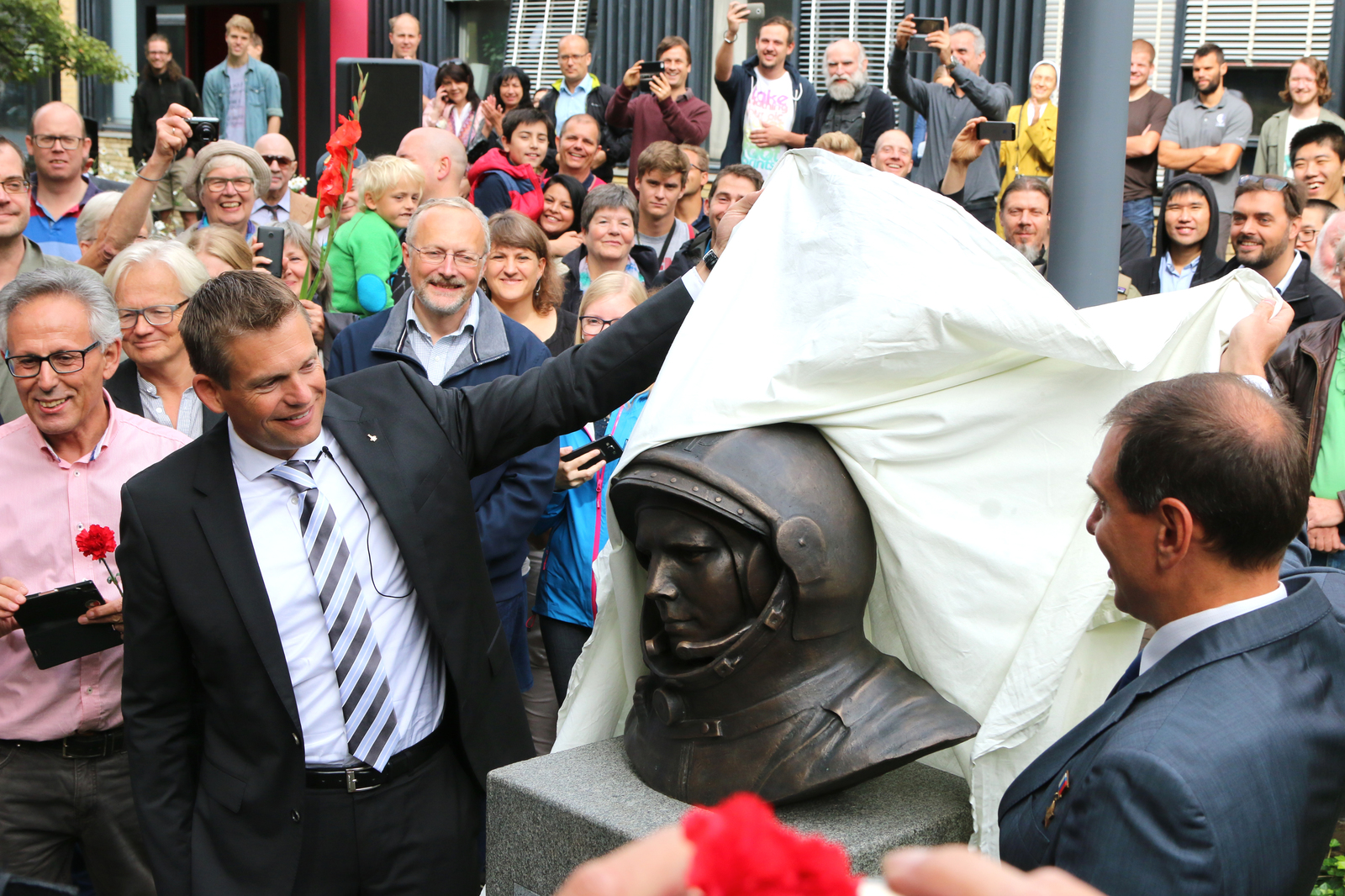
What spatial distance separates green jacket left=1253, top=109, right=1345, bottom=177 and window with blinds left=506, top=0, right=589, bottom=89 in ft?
22.1

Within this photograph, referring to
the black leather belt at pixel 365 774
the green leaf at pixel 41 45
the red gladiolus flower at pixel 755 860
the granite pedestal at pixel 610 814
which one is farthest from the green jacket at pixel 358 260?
the green leaf at pixel 41 45

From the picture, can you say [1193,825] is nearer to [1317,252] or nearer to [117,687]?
[117,687]

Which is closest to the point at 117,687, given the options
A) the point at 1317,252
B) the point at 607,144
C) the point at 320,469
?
the point at 320,469

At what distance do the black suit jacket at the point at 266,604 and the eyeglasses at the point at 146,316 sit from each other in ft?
3.34

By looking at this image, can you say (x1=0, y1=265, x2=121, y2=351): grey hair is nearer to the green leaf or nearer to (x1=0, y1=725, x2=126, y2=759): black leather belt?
(x1=0, y1=725, x2=126, y2=759): black leather belt

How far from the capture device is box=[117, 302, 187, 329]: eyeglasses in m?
3.51

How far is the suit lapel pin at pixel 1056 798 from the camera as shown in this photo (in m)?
1.72

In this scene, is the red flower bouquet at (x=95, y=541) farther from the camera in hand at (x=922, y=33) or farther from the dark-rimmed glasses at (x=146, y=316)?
the camera in hand at (x=922, y=33)

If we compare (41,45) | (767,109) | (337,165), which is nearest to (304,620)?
(337,165)

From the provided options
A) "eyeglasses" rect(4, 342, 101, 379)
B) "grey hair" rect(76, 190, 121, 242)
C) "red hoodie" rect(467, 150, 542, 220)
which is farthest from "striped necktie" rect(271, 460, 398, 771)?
"red hoodie" rect(467, 150, 542, 220)

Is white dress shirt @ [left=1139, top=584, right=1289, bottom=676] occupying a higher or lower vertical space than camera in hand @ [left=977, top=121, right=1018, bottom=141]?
lower

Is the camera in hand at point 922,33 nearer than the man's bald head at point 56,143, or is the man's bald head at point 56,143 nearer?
the man's bald head at point 56,143

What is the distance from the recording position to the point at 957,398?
2324 mm

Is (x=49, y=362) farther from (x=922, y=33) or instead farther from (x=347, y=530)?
(x=922, y=33)
